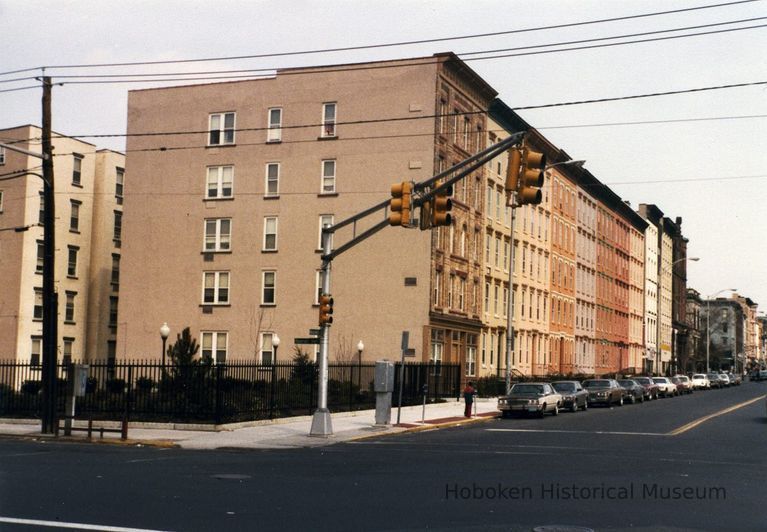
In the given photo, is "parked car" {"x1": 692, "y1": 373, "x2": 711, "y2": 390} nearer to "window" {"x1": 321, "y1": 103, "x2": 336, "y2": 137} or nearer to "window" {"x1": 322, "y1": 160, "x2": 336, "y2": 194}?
"window" {"x1": 322, "y1": 160, "x2": 336, "y2": 194}

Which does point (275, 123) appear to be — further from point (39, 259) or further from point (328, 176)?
point (39, 259)

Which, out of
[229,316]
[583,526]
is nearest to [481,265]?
[229,316]

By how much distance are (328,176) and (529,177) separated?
38366 millimetres

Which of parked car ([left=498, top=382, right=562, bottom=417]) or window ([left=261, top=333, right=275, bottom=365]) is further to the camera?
window ([left=261, top=333, right=275, bottom=365])

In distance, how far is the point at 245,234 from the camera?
57062 millimetres

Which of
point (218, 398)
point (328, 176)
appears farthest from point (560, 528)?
point (328, 176)

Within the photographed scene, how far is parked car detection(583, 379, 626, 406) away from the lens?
48.4m

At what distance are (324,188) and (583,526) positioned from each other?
44556 mm

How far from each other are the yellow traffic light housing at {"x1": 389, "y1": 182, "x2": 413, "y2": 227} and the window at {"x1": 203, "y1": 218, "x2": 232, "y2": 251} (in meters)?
37.8

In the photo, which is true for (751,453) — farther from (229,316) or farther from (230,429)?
(229,316)

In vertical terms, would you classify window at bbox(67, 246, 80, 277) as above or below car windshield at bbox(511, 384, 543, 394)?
above

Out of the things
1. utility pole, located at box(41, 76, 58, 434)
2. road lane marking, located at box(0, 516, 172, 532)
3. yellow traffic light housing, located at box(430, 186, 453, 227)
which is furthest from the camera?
utility pole, located at box(41, 76, 58, 434)

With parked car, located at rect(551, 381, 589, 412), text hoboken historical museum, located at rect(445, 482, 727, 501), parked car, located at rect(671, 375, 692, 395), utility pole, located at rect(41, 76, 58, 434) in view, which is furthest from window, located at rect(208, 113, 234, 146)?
text hoboken historical museum, located at rect(445, 482, 727, 501)

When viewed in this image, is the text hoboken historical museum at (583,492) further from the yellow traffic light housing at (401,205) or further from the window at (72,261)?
the window at (72,261)
